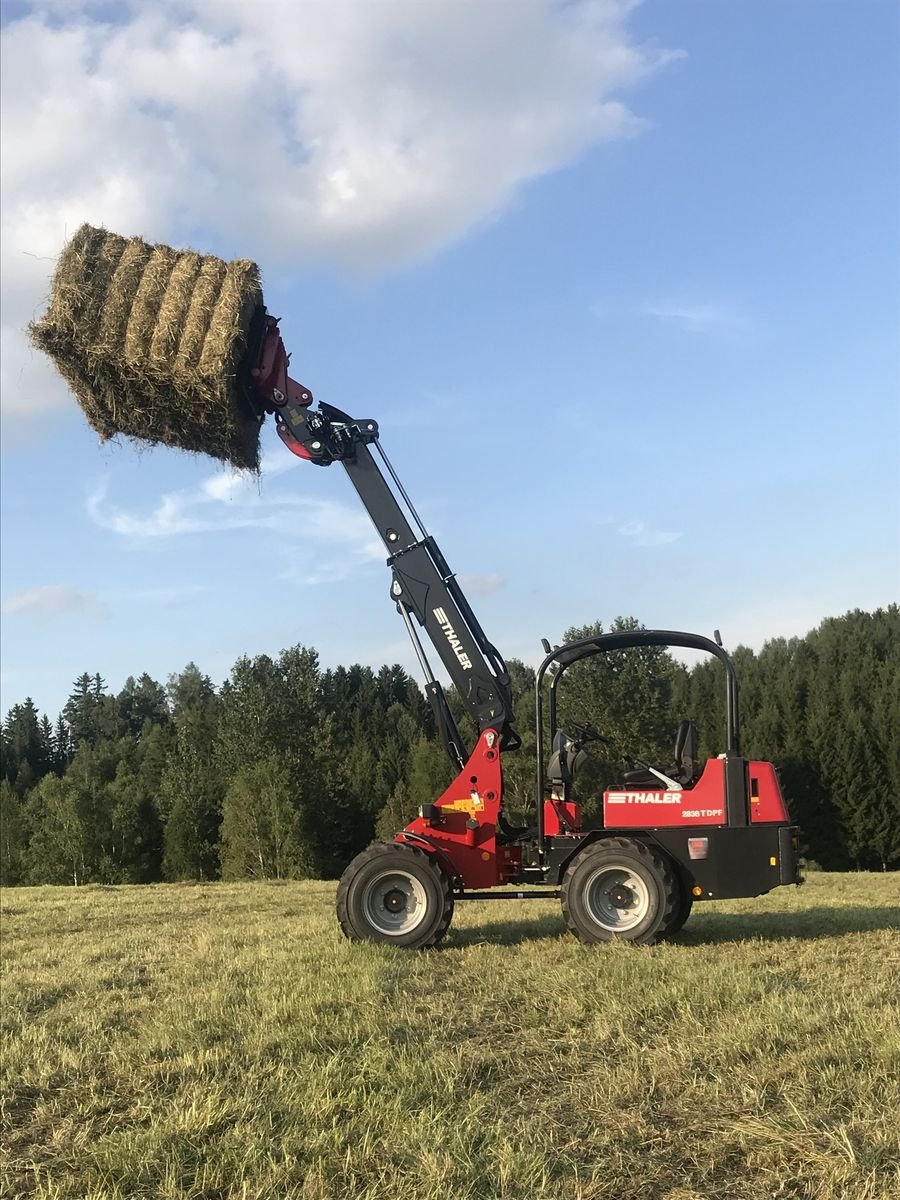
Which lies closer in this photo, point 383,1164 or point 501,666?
point 383,1164

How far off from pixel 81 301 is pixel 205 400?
1465 mm

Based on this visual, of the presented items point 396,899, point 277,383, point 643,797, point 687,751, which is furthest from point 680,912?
point 277,383

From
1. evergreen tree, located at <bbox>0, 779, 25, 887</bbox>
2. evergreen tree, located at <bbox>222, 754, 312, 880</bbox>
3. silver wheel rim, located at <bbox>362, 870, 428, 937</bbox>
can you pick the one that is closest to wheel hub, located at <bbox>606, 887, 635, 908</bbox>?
silver wheel rim, located at <bbox>362, 870, 428, 937</bbox>

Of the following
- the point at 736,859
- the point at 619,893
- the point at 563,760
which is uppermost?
the point at 563,760

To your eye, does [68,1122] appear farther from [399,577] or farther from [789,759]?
[789,759]

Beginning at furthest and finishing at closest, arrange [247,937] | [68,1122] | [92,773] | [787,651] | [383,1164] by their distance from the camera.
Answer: [787,651] → [92,773] → [247,937] → [68,1122] → [383,1164]

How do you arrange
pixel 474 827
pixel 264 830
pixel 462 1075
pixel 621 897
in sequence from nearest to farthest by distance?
pixel 462 1075, pixel 621 897, pixel 474 827, pixel 264 830

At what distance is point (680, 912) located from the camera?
8719 millimetres

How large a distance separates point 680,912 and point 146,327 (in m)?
7.22

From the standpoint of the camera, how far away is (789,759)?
46.0 m

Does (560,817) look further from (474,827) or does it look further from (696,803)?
(696,803)

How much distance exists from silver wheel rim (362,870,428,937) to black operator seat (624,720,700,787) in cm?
222

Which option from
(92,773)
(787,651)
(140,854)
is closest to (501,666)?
(140,854)

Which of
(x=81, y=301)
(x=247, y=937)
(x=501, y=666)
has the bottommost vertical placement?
(x=247, y=937)
